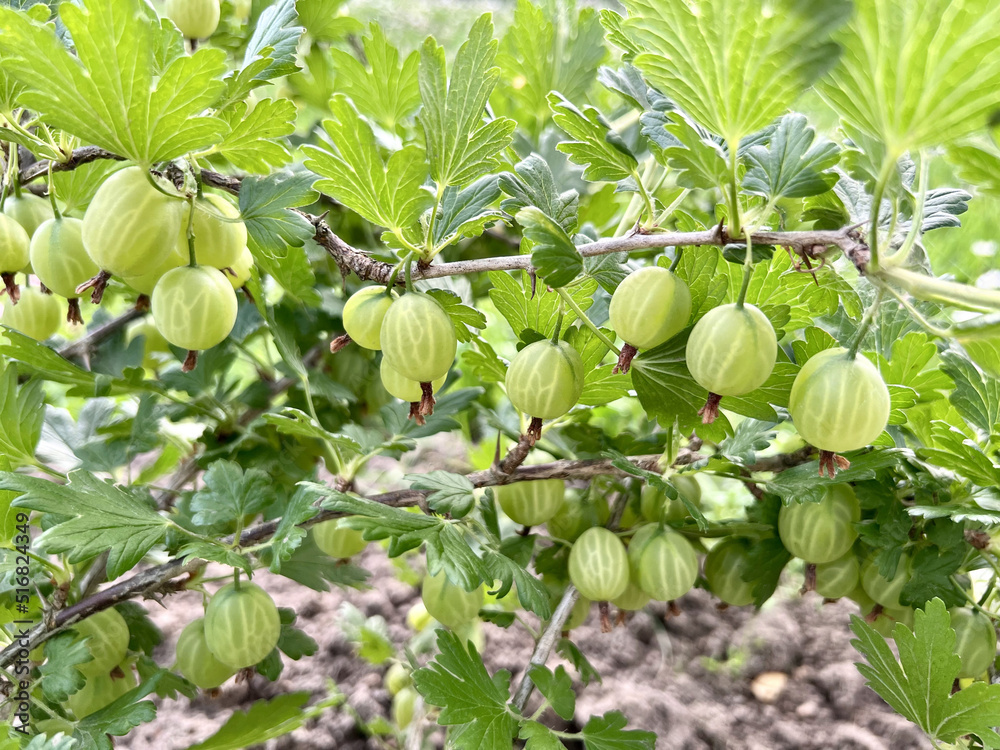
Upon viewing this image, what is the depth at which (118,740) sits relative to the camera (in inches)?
47.1

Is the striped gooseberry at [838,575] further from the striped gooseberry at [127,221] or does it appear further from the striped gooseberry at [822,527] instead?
the striped gooseberry at [127,221]

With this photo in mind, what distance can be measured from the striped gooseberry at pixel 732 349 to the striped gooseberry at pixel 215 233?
45cm

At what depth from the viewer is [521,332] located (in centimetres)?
74

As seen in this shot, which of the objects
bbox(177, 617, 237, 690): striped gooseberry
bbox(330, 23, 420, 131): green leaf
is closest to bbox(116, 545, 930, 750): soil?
bbox(177, 617, 237, 690): striped gooseberry

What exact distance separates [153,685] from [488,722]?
38cm

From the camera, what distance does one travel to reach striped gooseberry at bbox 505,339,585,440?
64cm

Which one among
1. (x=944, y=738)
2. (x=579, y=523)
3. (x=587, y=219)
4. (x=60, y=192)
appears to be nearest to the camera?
(x=944, y=738)

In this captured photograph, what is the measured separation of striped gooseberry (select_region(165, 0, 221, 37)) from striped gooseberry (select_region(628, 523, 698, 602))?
0.86 meters

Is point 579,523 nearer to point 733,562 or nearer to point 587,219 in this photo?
point 733,562

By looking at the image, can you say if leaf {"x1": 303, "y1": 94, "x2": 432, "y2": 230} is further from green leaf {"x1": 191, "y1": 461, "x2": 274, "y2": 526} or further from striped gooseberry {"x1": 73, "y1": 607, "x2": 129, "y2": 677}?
striped gooseberry {"x1": 73, "y1": 607, "x2": 129, "y2": 677}

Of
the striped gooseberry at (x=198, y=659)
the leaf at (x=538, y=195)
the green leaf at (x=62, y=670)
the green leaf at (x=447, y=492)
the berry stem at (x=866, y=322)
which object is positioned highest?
the leaf at (x=538, y=195)

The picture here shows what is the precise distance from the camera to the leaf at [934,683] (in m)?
0.66

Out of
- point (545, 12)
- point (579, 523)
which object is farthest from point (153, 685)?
point (545, 12)

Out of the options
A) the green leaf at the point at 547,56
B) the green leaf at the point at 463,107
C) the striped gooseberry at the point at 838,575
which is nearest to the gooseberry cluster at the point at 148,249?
the green leaf at the point at 463,107
